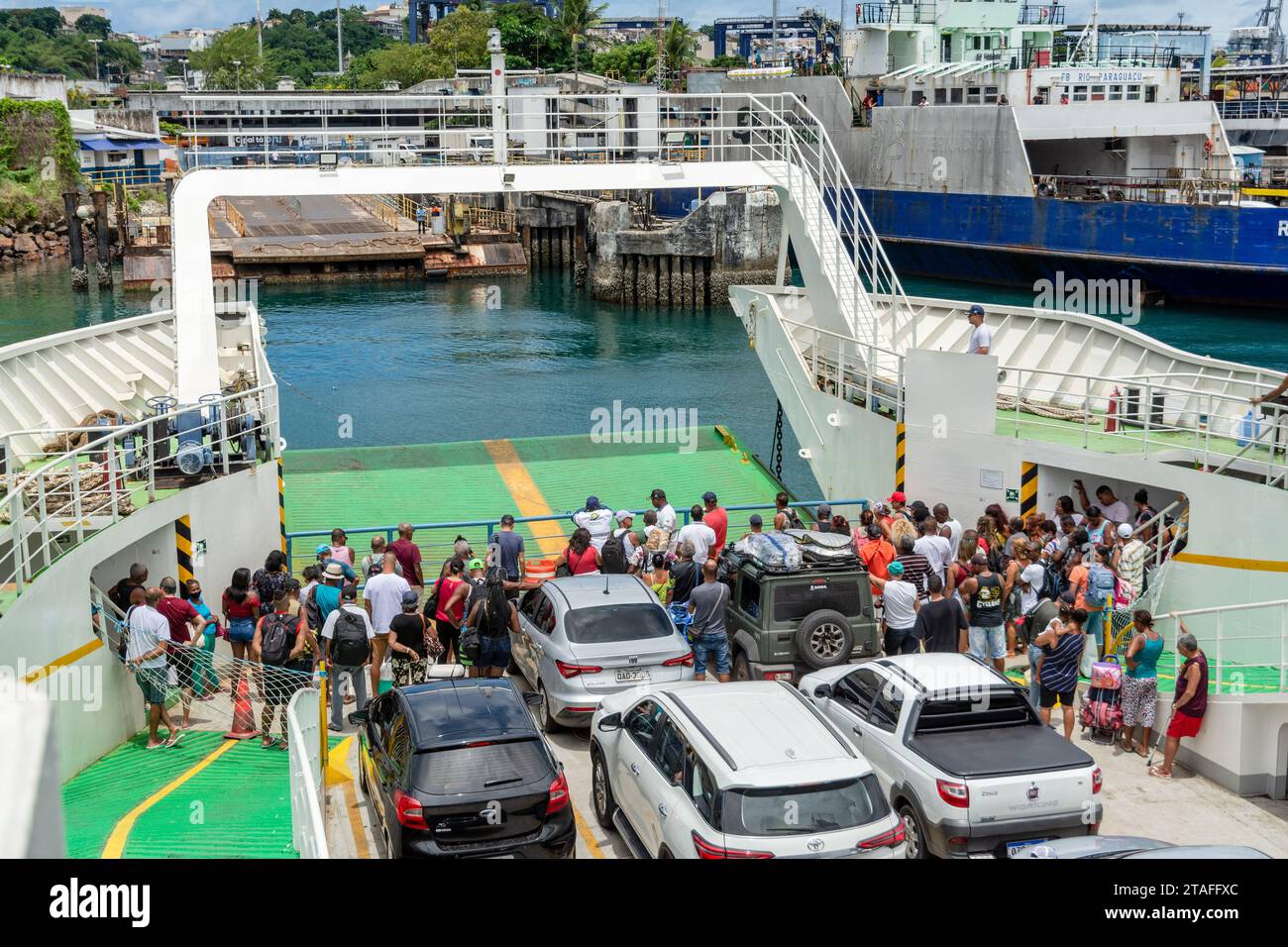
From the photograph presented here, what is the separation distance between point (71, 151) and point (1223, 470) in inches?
2614

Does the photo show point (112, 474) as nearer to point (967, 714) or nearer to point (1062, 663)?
point (967, 714)

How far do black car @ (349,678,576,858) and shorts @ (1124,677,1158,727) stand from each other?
4.88 meters

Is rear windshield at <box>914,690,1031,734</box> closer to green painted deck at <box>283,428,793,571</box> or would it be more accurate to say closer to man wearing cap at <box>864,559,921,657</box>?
man wearing cap at <box>864,559,921,657</box>

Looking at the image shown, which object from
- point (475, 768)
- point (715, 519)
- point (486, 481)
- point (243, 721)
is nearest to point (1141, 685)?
point (715, 519)

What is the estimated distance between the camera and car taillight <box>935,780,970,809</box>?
8359mm

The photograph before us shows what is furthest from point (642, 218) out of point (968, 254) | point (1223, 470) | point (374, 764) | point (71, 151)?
point (374, 764)

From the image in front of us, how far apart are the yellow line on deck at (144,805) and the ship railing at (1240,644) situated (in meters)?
7.54

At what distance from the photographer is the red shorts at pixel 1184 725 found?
10188 mm

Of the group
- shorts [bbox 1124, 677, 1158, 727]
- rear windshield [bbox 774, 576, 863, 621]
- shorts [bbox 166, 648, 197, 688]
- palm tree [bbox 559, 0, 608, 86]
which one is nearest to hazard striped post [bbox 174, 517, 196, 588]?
shorts [bbox 166, 648, 197, 688]

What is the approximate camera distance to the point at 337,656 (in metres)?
11.1
